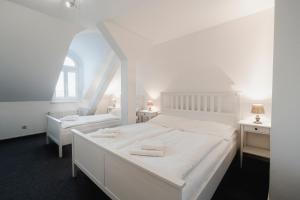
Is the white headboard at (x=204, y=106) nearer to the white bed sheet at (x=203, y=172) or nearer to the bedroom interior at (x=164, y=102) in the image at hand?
the bedroom interior at (x=164, y=102)

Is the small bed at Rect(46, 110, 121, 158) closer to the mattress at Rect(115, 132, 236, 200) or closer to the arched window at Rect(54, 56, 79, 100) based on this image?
the arched window at Rect(54, 56, 79, 100)

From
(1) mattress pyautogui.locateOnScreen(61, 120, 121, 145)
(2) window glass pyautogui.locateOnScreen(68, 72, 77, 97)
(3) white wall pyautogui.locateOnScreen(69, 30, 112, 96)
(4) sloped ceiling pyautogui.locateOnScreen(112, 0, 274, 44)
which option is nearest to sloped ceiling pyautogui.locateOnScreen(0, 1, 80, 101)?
(3) white wall pyautogui.locateOnScreen(69, 30, 112, 96)

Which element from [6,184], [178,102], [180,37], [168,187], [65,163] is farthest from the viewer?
[178,102]

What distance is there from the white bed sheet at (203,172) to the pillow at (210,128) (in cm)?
31

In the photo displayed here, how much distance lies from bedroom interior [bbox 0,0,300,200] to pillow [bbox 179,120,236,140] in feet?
0.06

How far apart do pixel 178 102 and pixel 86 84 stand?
11.5 feet

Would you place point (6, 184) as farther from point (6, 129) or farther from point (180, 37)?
point (180, 37)

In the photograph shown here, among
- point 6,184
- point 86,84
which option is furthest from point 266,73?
point 86,84

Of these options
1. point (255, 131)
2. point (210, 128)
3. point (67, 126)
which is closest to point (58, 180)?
point (67, 126)

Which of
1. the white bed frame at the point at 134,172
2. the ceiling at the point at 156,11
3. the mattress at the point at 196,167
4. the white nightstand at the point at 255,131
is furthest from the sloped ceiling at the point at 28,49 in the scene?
the white nightstand at the point at 255,131

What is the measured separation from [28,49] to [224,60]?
3836mm

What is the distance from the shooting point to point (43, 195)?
6.17 feet

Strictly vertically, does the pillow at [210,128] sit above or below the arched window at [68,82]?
below

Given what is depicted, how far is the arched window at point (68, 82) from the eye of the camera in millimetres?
5086
